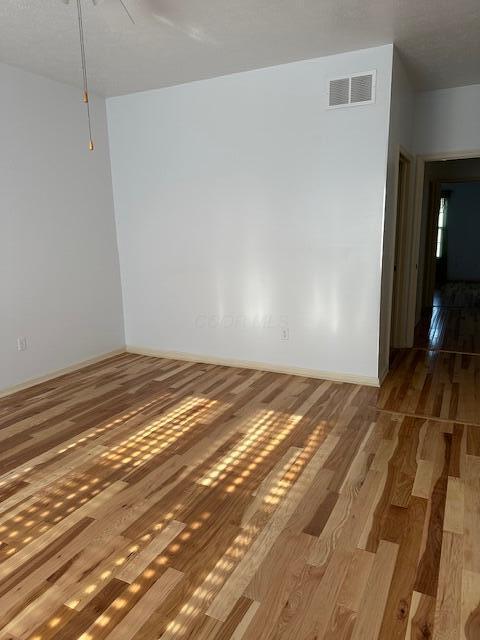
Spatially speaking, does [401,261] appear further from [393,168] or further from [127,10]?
[127,10]

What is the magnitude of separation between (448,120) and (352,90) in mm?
1572

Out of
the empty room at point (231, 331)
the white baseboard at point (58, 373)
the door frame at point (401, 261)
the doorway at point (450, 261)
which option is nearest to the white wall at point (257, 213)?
the empty room at point (231, 331)

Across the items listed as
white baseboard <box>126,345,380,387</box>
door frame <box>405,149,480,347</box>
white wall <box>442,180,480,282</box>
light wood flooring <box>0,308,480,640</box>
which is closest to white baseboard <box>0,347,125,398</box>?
light wood flooring <box>0,308,480,640</box>

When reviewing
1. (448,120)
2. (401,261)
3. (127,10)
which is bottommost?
(401,261)

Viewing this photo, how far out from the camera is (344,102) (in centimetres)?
382

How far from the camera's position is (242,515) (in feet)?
7.59

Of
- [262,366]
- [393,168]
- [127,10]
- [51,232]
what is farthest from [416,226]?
[51,232]

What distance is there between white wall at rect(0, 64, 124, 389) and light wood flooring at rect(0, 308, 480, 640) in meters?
0.80

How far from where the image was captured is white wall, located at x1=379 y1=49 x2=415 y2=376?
3.85 metres

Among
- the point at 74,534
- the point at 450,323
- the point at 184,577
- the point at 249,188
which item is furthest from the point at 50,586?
the point at 450,323

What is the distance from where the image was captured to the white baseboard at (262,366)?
4.21 metres

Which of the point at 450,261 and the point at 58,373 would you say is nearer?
the point at 58,373

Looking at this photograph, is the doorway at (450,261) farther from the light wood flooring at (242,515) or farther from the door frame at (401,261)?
the light wood flooring at (242,515)

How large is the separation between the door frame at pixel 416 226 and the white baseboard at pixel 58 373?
11.5 feet
